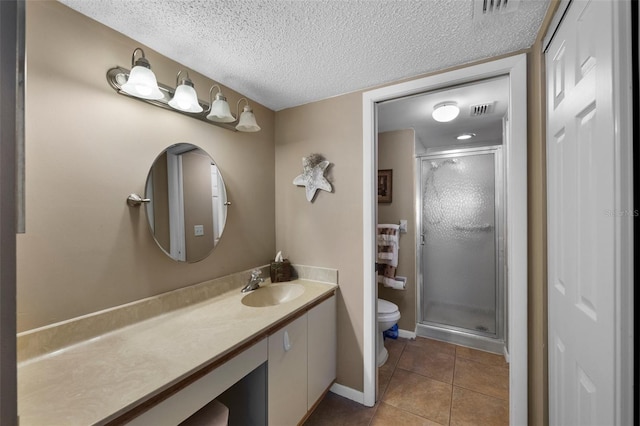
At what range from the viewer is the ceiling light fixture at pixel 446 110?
211 centimetres

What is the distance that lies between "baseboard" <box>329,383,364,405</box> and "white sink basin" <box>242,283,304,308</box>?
762 millimetres

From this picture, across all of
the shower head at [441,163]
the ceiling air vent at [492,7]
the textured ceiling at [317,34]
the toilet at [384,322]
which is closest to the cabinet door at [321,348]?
the toilet at [384,322]

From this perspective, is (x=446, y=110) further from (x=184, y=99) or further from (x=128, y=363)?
(x=128, y=363)

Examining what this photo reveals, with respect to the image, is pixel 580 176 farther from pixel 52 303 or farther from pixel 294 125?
pixel 52 303

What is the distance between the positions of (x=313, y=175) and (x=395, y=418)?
174cm

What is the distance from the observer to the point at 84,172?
3.52 ft

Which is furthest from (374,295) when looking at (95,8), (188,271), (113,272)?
(95,8)

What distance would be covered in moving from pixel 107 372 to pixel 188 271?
645 mm

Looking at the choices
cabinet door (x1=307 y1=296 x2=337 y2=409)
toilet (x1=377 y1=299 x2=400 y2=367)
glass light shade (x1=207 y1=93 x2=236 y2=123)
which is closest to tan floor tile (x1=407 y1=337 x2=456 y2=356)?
toilet (x1=377 y1=299 x2=400 y2=367)

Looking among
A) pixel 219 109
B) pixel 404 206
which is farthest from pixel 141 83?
pixel 404 206

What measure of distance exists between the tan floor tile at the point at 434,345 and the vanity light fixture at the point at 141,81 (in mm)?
2925

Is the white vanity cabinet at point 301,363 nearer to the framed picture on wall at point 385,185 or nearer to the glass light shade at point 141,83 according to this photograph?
the glass light shade at point 141,83

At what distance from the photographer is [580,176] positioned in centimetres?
80

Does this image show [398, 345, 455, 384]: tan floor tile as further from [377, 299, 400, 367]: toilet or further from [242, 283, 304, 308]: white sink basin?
[242, 283, 304, 308]: white sink basin
